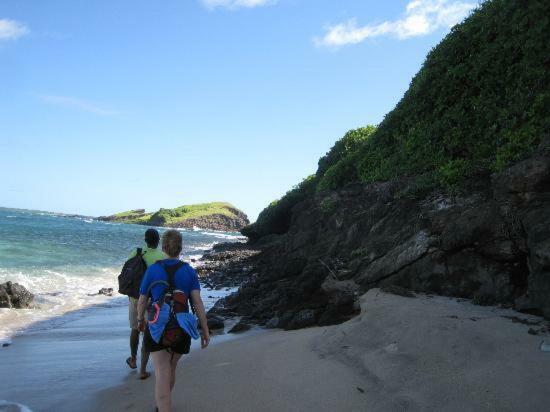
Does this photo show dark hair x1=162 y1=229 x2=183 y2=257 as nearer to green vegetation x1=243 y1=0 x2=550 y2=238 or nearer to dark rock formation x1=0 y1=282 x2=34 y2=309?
green vegetation x1=243 y1=0 x2=550 y2=238

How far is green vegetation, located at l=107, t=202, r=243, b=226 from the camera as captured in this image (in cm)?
12415

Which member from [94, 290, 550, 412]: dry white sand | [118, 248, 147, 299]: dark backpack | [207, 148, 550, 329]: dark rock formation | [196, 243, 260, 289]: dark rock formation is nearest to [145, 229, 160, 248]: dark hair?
[118, 248, 147, 299]: dark backpack

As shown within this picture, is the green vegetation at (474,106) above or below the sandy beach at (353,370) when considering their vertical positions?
above

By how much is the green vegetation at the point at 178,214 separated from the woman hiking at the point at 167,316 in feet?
384

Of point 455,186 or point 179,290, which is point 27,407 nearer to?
point 179,290

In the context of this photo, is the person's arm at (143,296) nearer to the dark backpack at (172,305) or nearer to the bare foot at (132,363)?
the dark backpack at (172,305)

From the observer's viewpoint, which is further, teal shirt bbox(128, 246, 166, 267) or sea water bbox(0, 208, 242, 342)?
sea water bbox(0, 208, 242, 342)

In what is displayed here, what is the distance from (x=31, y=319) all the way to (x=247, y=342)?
21.2 ft

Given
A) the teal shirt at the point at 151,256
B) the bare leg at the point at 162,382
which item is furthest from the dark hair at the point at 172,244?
the teal shirt at the point at 151,256

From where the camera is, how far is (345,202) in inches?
625

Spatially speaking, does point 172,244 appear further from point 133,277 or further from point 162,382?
point 133,277

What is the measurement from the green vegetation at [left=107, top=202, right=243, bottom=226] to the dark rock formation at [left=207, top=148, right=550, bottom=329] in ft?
362

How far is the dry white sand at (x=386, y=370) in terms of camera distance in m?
4.10

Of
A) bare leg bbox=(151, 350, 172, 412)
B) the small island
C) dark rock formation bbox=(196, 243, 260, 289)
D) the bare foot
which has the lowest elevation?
dark rock formation bbox=(196, 243, 260, 289)
